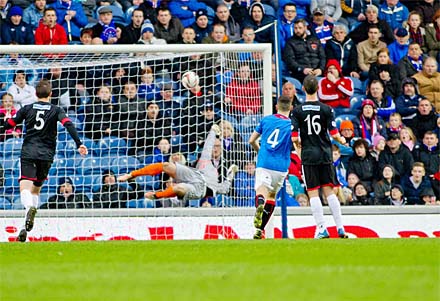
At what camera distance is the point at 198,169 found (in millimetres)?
16094

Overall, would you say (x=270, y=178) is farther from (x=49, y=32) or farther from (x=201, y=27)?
(x=49, y=32)

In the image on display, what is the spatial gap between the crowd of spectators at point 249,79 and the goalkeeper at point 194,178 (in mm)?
294

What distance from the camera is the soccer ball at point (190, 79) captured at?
16.1 meters

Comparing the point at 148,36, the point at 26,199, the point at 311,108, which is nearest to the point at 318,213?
the point at 311,108

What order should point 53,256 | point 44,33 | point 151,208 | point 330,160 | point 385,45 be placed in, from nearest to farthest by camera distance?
point 53,256 < point 330,160 < point 151,208 < point 44,33 < point 385,45

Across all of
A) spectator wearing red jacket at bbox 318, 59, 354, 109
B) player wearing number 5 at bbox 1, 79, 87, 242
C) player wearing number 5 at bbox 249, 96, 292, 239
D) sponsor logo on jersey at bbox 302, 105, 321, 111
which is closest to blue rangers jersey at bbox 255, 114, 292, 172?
player wearing number 5 at bbox 249, 96, 292, 239

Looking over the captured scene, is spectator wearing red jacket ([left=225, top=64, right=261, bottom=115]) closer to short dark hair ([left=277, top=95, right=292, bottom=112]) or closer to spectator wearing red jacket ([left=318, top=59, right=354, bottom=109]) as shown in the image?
short dark hair ([left=277, top=95, right=292, bottom=112])

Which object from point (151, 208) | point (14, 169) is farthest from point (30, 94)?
point (151, 208)

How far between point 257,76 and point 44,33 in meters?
→ 3.93

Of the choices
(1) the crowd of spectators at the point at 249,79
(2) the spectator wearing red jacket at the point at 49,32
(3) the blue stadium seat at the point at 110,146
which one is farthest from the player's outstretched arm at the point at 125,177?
(2) the spectator wearing red jacket at the point at 49,32

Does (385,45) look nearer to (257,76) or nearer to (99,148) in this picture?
(257,76)

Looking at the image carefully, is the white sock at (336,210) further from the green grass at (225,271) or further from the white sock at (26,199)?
the white sock at (26,199)

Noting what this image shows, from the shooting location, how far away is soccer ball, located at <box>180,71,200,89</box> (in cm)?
1611

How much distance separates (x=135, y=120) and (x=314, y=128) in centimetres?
360
